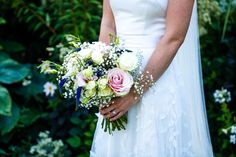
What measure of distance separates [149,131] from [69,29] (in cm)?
180

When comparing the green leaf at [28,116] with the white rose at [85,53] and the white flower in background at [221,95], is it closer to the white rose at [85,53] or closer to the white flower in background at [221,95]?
the white flower in background at [221,95]

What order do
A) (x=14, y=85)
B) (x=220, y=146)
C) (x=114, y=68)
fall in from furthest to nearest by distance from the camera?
1. (x=14, y=85)
2. (x=220, y=146)
3. (x=114, y=68)

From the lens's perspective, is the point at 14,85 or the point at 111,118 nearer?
the point at 111,118

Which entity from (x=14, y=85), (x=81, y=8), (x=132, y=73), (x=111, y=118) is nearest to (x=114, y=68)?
(x=132, y=73)

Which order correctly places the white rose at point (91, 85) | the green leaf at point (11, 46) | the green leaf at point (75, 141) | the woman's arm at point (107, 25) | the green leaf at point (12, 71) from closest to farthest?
the white rose at point (91, 85) → the woman's arm at point (107, 25) → the green leaf at point (75, 141) → the green leaf at point (12, 71) → the green leaf at point (11, 46)

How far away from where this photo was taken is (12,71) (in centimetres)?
425

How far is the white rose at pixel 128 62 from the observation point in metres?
2.38

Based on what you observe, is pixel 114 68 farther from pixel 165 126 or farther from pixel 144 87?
pixel 165 126

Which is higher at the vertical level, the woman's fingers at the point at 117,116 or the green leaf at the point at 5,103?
the green leaf at the point at 5,103

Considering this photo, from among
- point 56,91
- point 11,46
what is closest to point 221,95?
point 56,91

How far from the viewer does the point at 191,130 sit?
2746mm

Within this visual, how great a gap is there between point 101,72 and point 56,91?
6.12 feet

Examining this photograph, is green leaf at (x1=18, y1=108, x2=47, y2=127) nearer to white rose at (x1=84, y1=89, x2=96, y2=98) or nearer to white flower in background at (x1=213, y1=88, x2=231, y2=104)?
white flower in background at (x1=213, y1=88, x2=231, y2=104)

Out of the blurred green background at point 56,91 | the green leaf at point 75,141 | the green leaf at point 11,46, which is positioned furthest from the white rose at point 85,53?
the green leaf at point 11,46
